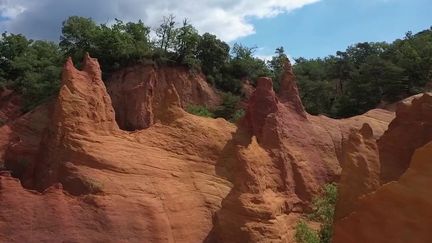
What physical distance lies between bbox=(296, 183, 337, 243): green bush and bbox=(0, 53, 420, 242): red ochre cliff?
1.41 ft

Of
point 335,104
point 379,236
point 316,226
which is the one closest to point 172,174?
point 316,226

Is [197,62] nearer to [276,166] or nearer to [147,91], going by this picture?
[147,91]

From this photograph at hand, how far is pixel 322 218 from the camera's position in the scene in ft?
66.7

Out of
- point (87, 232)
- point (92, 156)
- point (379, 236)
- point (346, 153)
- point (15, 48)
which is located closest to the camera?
point (379, 236)

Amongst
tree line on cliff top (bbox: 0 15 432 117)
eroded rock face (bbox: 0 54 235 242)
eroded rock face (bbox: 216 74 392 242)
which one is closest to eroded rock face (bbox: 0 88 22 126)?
tree line on cliff top (bbox: 0 15 432 117)

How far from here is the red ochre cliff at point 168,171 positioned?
724 inches

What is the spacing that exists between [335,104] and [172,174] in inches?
977

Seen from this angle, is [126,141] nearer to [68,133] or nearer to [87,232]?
[68,133]

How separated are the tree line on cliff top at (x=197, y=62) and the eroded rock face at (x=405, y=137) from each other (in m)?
20.7

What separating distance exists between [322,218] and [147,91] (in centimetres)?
1393

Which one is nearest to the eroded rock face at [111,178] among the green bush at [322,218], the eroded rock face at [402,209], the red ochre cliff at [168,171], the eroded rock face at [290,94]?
the red ochre cliff at [168,171]

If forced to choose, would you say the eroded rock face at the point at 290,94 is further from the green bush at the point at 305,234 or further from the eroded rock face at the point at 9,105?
the eroded rock face at the point at 9,105

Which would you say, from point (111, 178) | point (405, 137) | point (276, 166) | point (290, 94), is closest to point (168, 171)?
point (111, 178)

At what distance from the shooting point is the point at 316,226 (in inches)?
825
